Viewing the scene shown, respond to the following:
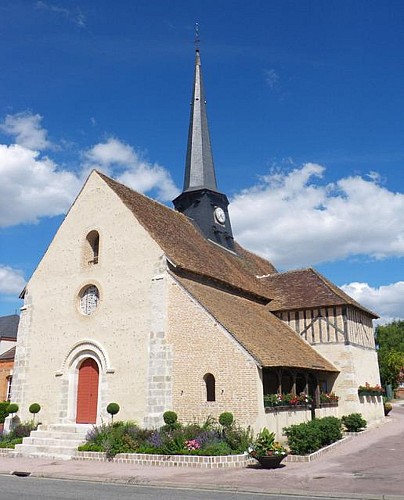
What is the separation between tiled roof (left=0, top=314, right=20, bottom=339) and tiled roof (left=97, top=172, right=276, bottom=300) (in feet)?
51.5

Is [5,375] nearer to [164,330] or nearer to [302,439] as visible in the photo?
[164,330]

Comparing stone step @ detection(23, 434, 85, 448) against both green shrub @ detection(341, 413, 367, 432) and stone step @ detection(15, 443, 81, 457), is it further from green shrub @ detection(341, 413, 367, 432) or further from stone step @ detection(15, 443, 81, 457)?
green shrub @ detection(341, 413, 367, 432)

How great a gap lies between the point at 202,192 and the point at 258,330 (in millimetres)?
9272

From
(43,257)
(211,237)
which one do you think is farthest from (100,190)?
(211,237)

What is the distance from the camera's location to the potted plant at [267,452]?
38.5 ft

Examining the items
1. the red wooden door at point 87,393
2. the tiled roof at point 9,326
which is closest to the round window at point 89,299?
the red wooden door at point 87,393

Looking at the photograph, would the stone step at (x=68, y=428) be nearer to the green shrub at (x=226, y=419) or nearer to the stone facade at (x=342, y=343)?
the green shrub at (x=226, y=419)

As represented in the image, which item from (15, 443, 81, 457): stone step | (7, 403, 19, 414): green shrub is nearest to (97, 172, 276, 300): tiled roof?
(15, 443, 81, 457): stone step

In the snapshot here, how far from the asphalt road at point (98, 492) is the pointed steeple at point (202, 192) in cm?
1489

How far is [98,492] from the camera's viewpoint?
30.9 ft

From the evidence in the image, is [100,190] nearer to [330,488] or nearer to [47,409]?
[47,409]

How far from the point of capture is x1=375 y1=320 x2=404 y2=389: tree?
4244 cm

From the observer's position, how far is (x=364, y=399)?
21656 millimetres

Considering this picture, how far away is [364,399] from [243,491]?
13.9 meters
